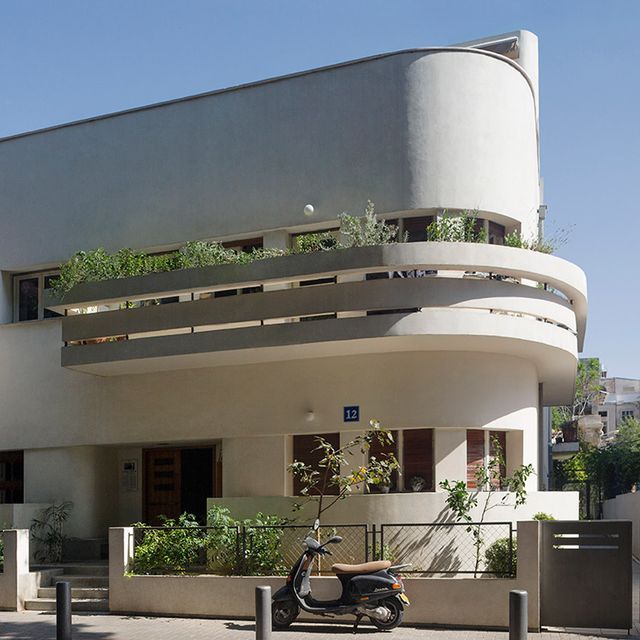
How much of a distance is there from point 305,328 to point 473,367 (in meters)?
3.08

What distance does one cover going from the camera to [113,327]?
17734 millimetres

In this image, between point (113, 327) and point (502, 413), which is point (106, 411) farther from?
point (502, 413)

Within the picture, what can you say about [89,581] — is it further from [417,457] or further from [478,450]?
[478,450]

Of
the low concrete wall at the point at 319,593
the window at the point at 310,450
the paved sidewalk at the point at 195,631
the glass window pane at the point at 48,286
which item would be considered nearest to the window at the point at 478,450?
the window at the point at 310,450

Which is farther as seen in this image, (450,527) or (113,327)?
(113,327)

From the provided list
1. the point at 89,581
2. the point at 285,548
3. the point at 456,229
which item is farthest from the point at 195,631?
the point at 456,229

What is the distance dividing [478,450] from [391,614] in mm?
4468

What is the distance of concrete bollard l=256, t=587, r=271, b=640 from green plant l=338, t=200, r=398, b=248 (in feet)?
A: 22.4

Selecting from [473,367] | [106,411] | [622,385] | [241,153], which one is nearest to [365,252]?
[473,367]

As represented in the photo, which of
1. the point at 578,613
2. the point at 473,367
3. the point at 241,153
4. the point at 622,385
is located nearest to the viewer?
the point at 578,613

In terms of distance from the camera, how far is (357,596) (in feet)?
43.1

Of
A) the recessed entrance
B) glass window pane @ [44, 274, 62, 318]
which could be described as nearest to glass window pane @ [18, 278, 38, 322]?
glass window pane @ [44, 274, 62, 318]

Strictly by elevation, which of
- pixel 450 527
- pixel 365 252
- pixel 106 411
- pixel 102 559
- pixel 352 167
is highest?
pixel 352 167

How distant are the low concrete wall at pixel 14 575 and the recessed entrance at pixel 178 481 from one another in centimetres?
383
